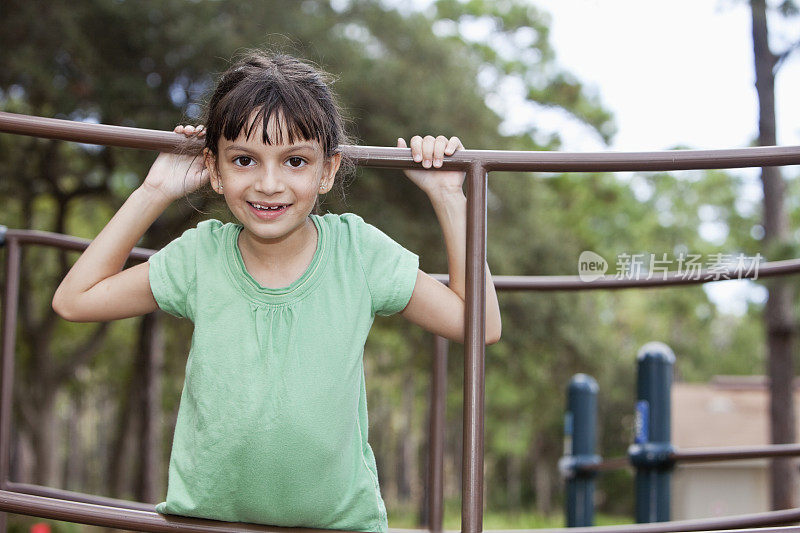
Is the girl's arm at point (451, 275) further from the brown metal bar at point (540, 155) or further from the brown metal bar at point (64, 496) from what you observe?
the brown metal bar at point (64, 496)

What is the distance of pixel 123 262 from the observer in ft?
4.84

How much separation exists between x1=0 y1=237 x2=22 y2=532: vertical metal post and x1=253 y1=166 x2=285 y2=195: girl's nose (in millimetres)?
1004

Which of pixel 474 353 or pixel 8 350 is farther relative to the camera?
pixel 8 350

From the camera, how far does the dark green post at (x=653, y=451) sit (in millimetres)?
3303

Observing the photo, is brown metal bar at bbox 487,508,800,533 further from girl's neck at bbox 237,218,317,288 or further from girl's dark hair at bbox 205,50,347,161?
girl's dark hair at bbox 205,50,347,161

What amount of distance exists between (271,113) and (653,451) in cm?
236

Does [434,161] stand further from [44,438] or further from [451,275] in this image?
[44,438]

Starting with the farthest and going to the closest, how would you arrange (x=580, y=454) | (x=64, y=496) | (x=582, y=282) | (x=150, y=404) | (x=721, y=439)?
(x=721, y=439) → (x=150, y=404) → (x=580, y=454) → (x=582, y=282) → (x=64, y=496)

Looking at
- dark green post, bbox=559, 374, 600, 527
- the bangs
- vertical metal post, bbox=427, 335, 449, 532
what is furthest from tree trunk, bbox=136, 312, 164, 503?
the bangs

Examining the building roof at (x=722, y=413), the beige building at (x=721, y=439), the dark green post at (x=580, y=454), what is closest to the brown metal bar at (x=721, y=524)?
the dark green post at (x=580, y=454)

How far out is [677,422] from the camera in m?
23.6

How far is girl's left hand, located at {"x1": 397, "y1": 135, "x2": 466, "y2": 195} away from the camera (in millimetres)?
1391

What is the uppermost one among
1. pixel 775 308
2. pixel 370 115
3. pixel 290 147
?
pixel 370 115

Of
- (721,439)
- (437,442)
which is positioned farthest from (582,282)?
(721,439)
